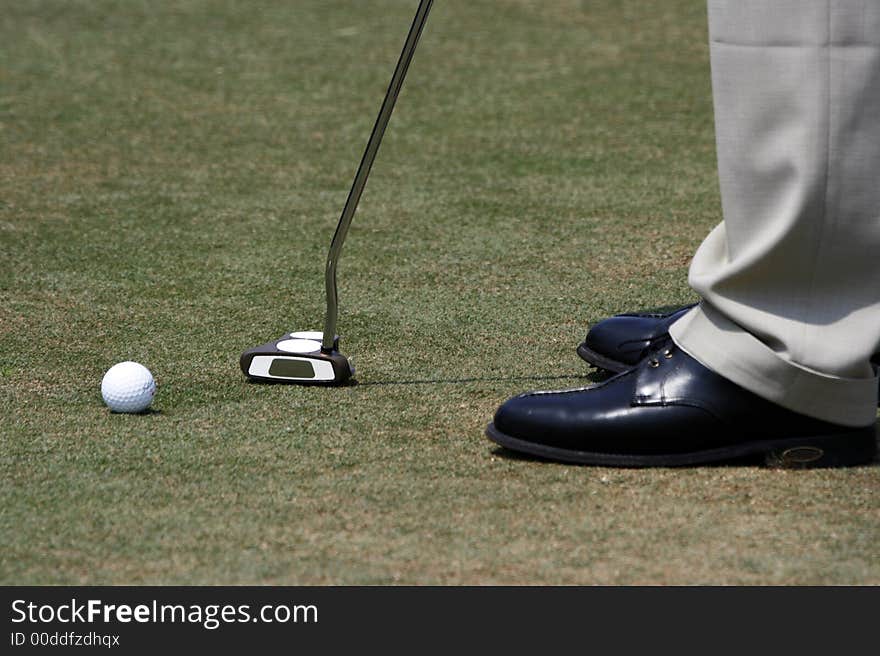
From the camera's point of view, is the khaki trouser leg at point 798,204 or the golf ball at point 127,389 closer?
the khaki trouser leg at point 798,204

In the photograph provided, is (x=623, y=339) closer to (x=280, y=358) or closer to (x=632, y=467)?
(x=632, y=467)

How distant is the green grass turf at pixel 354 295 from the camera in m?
1.74

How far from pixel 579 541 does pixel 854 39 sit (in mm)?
762

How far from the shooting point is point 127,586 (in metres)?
1.61

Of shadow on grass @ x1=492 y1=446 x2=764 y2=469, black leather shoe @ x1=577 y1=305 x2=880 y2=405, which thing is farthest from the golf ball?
black leather shoe @ x1=577 y1=305 x2=880 y2=405

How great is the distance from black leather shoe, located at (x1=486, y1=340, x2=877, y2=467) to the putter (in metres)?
0.46

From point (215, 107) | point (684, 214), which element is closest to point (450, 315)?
point (684, 214)

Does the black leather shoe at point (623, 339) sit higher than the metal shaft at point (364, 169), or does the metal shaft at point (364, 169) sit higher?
the metal shaft at point (364, 169)

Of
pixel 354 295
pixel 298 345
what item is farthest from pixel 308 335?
pixel 354 295

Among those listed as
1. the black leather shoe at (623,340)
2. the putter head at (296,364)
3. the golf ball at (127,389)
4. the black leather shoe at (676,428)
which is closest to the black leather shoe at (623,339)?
the black leather shoe at (623,340)

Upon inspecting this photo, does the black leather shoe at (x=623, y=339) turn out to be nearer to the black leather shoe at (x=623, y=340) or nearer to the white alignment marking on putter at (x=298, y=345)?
the black leather shoe at (x=623, y=340)

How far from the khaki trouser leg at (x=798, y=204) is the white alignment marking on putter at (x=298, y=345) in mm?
768
